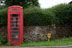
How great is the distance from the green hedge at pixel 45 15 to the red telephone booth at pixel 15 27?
54.5 inches

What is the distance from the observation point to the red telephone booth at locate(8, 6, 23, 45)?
15941mm

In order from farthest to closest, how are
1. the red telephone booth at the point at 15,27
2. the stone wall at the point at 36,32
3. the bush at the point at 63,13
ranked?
the bush at the point at 63,13, the stone wall at the point at 36,32, the red telephone booth at the point at 15,27

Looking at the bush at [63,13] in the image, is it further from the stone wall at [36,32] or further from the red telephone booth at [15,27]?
the red telephone booth at [15,27]

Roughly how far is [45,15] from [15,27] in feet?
11.3

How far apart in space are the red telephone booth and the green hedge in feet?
4.54

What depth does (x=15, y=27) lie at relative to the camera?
16031 millimetres

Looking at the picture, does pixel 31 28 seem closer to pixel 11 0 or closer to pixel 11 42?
pixel 11 42

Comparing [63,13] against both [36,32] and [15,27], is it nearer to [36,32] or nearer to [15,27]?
[36,32]

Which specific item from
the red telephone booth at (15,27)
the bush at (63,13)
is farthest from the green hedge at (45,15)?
the red telephone booth at (15,27)

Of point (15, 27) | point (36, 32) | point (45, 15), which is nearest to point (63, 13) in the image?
point (45, 15)

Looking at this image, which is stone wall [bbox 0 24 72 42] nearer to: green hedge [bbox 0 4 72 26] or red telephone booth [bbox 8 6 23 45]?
green hedge [bbox 0 4 72 26]

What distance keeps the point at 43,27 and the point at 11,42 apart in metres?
3.82

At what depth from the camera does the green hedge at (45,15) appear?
57.0ft

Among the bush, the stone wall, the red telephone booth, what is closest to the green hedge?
the bush
